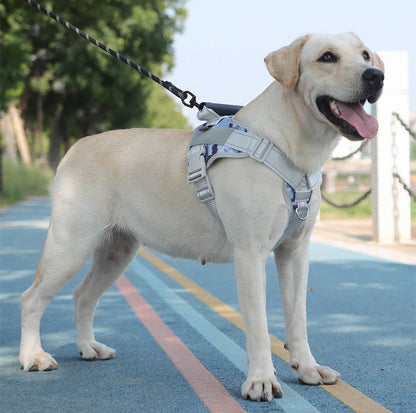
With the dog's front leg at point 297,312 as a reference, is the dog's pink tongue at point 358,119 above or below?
above

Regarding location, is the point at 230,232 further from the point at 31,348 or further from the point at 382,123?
the point at 382,123

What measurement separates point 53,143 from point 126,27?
17029mm

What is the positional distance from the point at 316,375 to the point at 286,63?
5.45ft

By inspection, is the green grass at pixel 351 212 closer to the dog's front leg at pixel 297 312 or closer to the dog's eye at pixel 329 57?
the dog's front leg at pixel 297 312

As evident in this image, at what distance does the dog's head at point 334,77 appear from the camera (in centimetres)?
362

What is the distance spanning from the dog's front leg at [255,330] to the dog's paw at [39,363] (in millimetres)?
1309

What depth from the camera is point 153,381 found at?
4133 mm

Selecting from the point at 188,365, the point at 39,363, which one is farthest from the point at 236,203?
the point at 39,363

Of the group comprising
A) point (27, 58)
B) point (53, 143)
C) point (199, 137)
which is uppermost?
point (27, 58)

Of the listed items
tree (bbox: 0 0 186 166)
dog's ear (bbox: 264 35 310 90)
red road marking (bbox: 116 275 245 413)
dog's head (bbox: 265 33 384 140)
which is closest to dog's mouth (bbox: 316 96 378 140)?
dog's head (bbox: 265 33 384 140)

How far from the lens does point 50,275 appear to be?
4496mm

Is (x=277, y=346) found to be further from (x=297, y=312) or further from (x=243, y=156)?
(x=243, y=156)

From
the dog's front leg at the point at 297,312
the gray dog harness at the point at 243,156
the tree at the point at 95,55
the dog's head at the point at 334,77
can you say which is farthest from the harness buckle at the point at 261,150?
the tree at the point at 95,55

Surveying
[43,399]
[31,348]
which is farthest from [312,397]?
[31,348]
